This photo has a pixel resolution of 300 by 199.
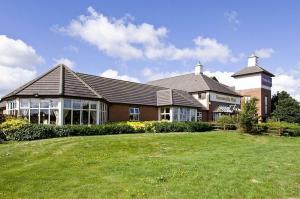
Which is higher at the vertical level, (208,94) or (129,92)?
(208,94)

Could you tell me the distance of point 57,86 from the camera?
3297 cm

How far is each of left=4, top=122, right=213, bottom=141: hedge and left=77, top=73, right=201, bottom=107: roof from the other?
20.7 ft

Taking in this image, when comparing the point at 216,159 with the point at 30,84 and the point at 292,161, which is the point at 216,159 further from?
the point at 30,84

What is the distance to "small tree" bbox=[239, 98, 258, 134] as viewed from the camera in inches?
1442

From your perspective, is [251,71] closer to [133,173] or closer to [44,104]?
[44,104]

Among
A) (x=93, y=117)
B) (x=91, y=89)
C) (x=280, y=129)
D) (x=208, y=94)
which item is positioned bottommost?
(x=280, y=129)

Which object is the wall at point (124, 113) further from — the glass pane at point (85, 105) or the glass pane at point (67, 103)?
the glass pane at point (67, 103)

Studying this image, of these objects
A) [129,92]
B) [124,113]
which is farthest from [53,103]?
[129,92]

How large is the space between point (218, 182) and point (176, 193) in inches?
82.2

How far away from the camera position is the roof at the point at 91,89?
3250 centimetres

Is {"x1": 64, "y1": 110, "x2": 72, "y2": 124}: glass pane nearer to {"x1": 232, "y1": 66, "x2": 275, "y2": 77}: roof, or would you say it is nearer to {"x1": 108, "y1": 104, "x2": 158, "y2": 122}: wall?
{"x1": 108, "y1": 104, "x2": 158, "y2": 122}: wall

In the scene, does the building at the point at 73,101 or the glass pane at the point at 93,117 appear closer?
the building at the point at 73,101

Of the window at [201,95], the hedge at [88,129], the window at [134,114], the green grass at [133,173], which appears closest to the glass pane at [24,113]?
the hedge at [88,129]

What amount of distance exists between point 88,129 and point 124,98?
12877mm
